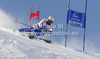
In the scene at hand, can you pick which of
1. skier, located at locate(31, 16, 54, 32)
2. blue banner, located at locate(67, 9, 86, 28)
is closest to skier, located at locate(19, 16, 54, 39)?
skier, located at locate(31, 16, 54, 32)

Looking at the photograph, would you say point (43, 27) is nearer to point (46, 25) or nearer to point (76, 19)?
point (46, 25)

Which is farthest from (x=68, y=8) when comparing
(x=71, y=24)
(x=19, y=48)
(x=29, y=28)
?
(x=19, y=48)

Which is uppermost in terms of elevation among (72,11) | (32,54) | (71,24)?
(72,11)

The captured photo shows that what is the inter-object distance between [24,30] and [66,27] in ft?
11.4

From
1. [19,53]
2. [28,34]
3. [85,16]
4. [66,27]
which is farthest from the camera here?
[85,16]

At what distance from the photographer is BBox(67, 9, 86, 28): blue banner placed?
1261 centimetres

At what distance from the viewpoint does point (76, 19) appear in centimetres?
1285

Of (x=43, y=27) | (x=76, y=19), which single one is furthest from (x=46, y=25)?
(x=76, y=19)

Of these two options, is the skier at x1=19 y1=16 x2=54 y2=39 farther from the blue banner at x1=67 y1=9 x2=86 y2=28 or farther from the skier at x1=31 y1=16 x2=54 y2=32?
the blue banner at x1=67 y1=9 x2=86 y2=28

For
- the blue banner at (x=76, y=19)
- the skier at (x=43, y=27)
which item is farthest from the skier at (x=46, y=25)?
the blue banner at (x=76, y=19)

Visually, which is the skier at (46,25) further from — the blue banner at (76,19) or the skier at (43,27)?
the blue banner at (76,19)

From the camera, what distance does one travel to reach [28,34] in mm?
Answer: 9727

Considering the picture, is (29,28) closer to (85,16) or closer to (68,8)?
(68,8)

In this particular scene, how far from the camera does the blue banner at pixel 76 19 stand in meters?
12.6
